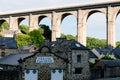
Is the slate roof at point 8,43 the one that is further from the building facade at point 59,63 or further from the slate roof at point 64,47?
the building facade at point 59,63

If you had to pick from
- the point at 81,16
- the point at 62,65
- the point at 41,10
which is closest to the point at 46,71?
the point at 62,65

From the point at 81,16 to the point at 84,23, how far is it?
2.06 m

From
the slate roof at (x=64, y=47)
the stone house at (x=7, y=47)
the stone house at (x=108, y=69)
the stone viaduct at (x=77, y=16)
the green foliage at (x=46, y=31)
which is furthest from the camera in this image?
the green foliage at (x=46, y=31)

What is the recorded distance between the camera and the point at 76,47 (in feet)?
131

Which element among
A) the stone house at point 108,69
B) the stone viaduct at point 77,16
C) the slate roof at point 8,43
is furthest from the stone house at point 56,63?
the stone viaduct at point 77,16

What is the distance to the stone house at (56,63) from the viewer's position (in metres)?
34.4

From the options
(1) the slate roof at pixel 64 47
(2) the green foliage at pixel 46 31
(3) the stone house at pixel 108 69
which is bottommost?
(3) the stone house at pixel 108 69

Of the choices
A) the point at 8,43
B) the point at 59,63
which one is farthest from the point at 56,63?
the point at 8,43

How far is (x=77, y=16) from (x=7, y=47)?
36925 mm

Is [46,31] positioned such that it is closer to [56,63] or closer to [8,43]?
[8,43]

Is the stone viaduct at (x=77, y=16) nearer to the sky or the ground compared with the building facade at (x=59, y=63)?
nearer to the sky

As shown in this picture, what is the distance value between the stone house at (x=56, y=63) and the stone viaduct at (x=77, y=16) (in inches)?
1436

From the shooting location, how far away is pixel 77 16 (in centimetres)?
8288

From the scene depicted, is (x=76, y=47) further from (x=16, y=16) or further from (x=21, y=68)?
(x=16, y=16)
